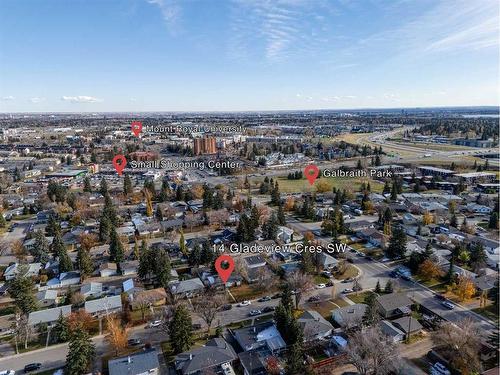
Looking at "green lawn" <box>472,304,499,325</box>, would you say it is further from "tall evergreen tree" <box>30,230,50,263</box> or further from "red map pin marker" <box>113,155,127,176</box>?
"red map pin marker" <box>113,155,127,176</box>

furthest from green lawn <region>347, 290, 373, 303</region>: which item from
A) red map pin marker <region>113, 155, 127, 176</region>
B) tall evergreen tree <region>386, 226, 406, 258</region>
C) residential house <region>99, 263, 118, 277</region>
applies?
red map pin marker <region>113, 155, 127, 176</region>

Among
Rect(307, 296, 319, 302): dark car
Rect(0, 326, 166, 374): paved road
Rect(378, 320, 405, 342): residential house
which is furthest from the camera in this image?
Rect(307, 296, 319, 302): dark car

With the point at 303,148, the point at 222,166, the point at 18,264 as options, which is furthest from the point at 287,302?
the point at 303,148

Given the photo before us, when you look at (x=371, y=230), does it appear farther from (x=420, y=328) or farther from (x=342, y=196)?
(x=420, y=328)

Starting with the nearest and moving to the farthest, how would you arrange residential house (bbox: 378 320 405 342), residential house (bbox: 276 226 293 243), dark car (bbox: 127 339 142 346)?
residential house (bbox: 378 320 405 342), dark car (bbox: 127 339 142 346), residential house (bbox: 276 226 293 243)

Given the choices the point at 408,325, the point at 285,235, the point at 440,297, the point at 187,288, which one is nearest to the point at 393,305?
the point at 408,325
